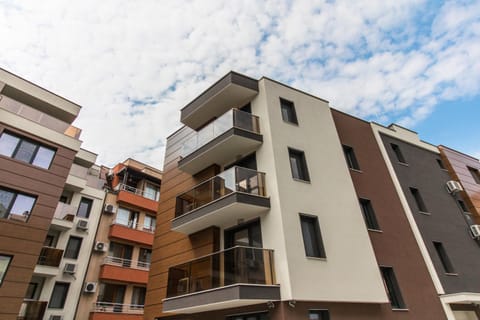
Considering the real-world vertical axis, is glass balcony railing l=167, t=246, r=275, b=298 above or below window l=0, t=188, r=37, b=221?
below

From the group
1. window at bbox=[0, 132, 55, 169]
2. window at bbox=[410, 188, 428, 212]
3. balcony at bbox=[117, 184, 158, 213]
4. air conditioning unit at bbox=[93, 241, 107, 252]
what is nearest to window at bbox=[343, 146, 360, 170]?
window at bbox=[410, 188, 428, 212]

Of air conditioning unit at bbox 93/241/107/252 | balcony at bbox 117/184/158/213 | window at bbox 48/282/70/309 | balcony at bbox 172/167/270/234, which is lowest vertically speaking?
window at bbox 48/282/70/309

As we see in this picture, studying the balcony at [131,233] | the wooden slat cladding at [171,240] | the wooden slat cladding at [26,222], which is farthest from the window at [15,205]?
the balcony at [131,233]

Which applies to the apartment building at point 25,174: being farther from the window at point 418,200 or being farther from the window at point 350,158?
the window at point 418,200

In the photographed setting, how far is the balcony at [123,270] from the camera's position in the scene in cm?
1666

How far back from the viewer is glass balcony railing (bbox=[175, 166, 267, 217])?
28.6 ft

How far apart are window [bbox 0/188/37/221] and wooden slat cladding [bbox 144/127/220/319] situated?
519 centimetres

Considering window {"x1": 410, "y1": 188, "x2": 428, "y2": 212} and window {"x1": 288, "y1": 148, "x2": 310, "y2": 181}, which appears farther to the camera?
window {"x1": 410, "y1": 188, "x2": 428, "y2": 212}

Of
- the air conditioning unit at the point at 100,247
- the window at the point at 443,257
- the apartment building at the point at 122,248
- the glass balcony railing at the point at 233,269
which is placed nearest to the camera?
the glass balcony railing at the point at 233,269

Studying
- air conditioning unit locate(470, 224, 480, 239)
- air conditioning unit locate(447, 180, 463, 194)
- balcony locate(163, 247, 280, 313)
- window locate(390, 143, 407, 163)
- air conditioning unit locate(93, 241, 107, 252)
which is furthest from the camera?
air conditioning unit locate(93, 241, 107, 252)

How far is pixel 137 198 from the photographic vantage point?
20016 mm

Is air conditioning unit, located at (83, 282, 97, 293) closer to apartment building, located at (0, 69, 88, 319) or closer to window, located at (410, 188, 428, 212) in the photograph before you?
apartment building, located at (0, 69, 88, 319)

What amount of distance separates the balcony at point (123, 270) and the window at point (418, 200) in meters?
16.4

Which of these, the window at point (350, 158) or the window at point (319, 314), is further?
the window at point (350, 158)
